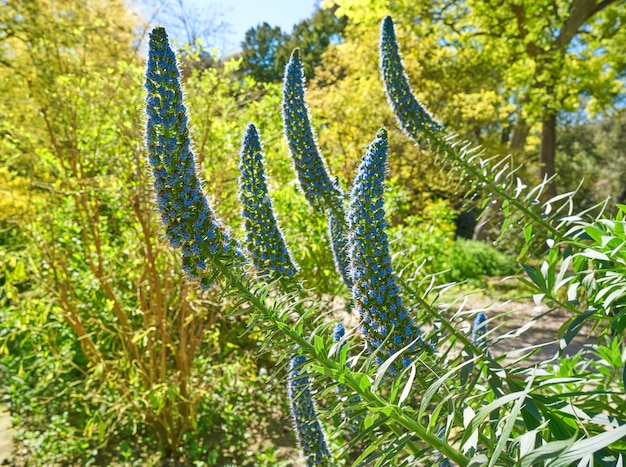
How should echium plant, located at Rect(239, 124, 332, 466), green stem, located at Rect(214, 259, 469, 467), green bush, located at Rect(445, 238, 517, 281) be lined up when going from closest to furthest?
green stem, located at Rect(214, 259, 469, 467) < echium plant, located at Rect(239, 124, 332, 466) < green bush, located at Rect(445, 238, 517, 281)

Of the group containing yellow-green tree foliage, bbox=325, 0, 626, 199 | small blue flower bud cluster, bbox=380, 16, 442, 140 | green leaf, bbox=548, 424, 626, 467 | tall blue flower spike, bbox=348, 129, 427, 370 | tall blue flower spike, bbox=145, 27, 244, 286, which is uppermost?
yellow-green tree foliage, bbox=325, 0, 626, 199

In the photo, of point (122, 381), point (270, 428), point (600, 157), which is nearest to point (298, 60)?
point (122, 381)

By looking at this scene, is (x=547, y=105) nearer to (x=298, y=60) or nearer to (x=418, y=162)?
(x=418, y=162)

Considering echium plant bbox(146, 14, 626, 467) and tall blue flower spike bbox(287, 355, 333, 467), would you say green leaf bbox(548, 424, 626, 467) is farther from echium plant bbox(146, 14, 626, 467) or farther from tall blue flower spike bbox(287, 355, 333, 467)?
tall blue flower spike bbox(287, 355, 333, 467)

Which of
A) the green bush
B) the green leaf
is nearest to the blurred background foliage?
the green leaf

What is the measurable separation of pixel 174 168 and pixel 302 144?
1.82ft

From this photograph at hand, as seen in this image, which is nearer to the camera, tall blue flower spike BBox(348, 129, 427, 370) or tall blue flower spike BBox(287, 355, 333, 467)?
tall blue flower spike BBox(348, 129, 427, 370)

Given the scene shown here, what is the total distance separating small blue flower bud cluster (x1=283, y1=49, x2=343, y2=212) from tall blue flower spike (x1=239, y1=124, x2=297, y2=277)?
0.82ft

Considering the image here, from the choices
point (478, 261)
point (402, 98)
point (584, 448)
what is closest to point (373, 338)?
point (584, 448)

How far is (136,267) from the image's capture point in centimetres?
377

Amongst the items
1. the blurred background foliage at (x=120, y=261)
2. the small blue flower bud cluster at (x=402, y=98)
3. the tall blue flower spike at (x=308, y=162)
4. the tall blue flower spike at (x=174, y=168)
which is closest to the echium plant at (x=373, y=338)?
the tall blue flower spike at (x=174, y=168)

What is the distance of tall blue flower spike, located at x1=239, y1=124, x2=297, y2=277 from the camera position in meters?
1.08

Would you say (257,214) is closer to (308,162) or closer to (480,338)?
(308,162)

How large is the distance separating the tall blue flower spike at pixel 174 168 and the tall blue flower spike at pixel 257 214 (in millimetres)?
192
